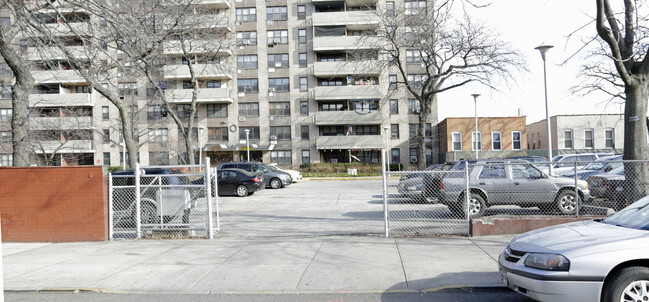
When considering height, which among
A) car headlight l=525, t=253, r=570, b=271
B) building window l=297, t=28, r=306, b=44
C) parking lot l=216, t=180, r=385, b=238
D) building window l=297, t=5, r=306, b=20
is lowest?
parking lot l=216, t=180, r=385, b=238

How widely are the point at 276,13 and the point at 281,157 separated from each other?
1552 cm

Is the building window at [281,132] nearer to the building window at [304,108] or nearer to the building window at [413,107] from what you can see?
the building window at [304,108]

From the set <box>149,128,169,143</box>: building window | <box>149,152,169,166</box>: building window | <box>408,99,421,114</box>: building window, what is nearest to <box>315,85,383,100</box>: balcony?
<box>408,99,421,114</box>: building window

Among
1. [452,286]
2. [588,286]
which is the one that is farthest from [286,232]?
[588,286]

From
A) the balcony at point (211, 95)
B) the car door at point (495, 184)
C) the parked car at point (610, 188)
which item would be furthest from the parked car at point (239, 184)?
the balcony at point (211, 95)

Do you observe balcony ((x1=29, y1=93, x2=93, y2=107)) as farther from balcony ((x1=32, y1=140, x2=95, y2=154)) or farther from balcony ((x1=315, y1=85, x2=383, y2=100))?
balcony ((x1=315, y1=85, x2=383, y2=100))

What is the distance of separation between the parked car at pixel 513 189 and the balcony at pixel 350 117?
3249 cm

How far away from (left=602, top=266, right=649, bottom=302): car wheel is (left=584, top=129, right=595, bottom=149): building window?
147ft

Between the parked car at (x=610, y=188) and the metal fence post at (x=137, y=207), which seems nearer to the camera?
the metal fence post at (x=137, y=207)

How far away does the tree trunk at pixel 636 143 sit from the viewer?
9.82m

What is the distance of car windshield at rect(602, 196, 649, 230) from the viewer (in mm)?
5062

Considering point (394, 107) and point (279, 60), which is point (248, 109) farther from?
point (394, 107)

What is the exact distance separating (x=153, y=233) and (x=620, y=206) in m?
11.5

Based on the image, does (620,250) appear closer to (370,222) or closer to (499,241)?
(499,241)
